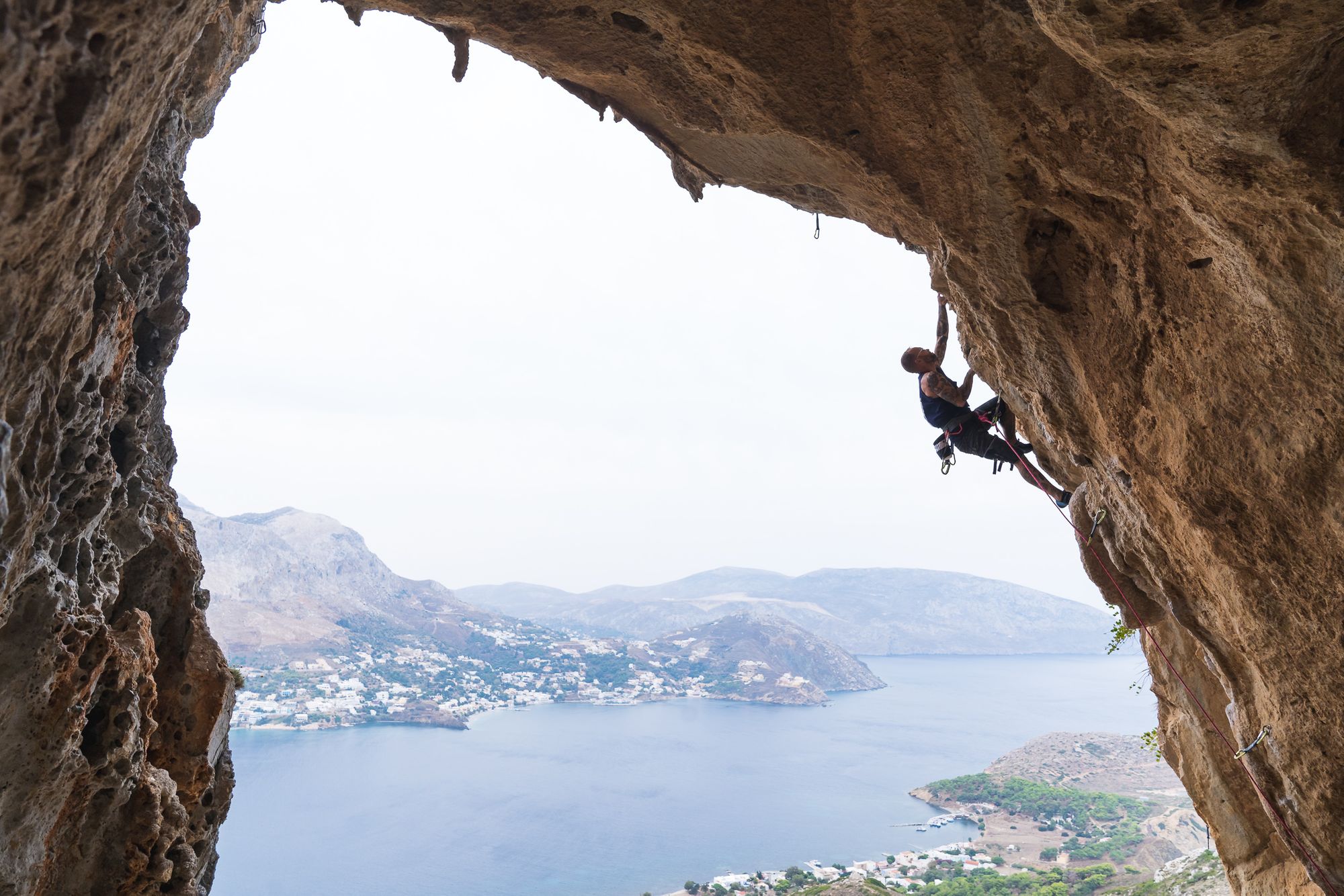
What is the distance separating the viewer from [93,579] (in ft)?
14.9

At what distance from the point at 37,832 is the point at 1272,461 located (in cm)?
710

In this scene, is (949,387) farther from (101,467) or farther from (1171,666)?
(101,467)

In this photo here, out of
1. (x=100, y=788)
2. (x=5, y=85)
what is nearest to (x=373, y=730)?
(x=100, y=788)

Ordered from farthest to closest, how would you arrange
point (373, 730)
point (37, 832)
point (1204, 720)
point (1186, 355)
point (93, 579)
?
point (373, 730), point (1204, 720), point (1186, 355), point (93, 579), point (37, 832)

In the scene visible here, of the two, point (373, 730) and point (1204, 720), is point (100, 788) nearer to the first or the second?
point (1204, 720)

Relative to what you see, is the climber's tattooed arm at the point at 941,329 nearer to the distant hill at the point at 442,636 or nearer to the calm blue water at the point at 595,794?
the calm blue water at the point at 595,794

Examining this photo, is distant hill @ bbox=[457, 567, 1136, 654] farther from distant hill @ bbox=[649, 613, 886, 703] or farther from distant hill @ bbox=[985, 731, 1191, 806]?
distant hill @ bbox=[985, 731, 1191, 806]

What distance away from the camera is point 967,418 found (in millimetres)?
8625

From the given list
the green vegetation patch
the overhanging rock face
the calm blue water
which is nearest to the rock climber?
the overhanging rock face

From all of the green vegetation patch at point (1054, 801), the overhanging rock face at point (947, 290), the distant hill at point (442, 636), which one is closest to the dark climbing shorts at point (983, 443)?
the overhanging rock face at point (947, 290)

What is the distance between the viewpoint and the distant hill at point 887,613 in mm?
103688

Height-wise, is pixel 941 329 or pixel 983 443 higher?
Answer: pixel 941 329

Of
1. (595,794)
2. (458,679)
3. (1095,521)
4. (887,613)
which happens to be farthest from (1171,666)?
(887,613)

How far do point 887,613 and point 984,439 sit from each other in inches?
4177
